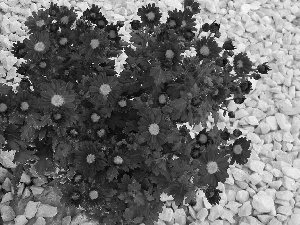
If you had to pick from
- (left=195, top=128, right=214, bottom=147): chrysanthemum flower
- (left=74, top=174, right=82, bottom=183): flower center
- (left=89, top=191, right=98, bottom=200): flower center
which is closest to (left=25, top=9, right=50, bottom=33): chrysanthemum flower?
(left=74, top=174, right=82, bottom=183): flower center

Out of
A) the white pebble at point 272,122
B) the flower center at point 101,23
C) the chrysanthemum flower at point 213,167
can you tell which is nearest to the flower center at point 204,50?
the chrysanthemum flower at point 213,167

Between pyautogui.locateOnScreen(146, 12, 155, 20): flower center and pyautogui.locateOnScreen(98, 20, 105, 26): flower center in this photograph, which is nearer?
pyautogui.locateOnScreen(146, 12, 155, 20): flower center

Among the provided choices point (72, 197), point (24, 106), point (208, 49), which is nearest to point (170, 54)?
point (208, 49)

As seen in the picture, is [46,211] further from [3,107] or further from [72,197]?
[3,107]

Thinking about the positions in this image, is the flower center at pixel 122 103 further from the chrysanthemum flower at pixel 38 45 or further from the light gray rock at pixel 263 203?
the light gray rock at pixel 263 203

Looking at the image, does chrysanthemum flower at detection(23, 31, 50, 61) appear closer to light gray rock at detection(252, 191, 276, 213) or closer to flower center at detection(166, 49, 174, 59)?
flower center at detection(166, 49, 174, 59)

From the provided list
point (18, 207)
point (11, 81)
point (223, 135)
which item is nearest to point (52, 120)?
point (223, 135)
